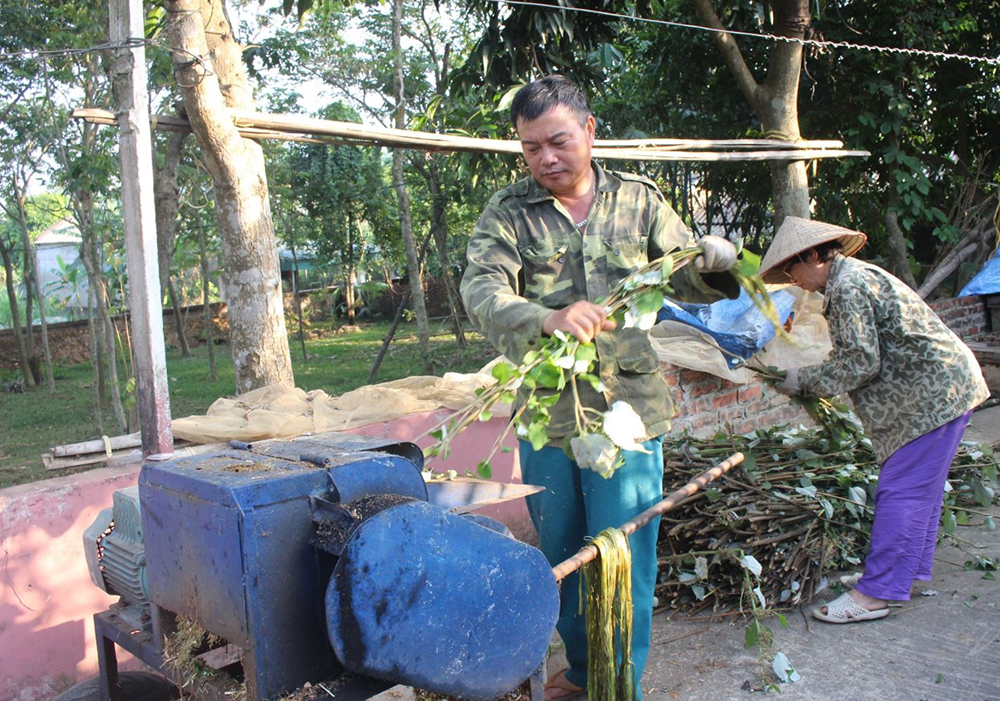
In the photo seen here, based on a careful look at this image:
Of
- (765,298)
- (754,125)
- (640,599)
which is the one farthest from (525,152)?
(754,125)

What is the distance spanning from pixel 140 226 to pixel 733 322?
3.92 m

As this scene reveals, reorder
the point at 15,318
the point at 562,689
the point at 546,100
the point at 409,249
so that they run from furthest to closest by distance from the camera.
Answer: the point at 15,318
the point at 409,249
the point at 562,689
the point at 546,100

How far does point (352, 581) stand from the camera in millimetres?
1816

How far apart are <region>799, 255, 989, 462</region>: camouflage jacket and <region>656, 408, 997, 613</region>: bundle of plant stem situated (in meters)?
0.59

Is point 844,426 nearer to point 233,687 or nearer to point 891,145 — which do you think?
point 233,687

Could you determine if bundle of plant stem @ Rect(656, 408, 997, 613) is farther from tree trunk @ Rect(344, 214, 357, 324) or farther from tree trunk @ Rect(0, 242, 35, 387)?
tree trunk @ Rect(344, 214, 357, 324)

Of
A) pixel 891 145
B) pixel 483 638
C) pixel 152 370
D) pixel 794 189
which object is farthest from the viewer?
pixel 891 145

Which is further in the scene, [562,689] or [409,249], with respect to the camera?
[409,249]

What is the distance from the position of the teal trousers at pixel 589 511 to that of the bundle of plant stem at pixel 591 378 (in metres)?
0.23

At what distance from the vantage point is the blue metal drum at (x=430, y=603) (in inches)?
71.4

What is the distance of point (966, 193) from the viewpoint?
8.83 metres

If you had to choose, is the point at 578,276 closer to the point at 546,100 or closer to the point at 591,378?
the point at 591,378

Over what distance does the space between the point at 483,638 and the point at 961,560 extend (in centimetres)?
340

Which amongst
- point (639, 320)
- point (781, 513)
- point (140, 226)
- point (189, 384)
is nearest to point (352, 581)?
point (639, 320)
